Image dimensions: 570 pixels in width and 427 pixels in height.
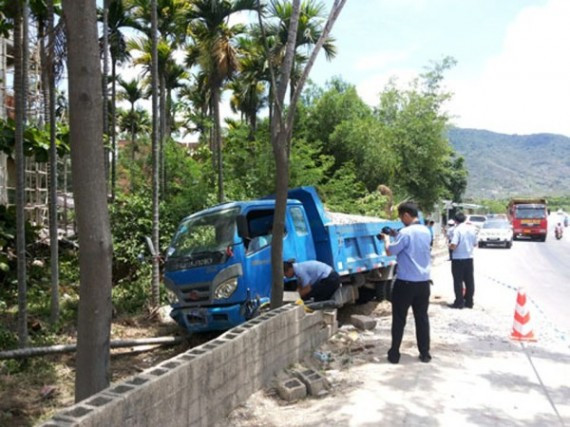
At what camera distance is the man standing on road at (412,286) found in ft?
20.5

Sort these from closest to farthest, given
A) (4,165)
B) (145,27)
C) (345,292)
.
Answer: (345,292) → (4,165) → (145,27)

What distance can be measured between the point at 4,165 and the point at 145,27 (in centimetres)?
568

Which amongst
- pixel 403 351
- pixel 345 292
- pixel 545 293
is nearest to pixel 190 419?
pixel 403 351

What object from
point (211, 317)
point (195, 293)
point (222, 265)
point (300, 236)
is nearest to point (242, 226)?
point (222, 265)

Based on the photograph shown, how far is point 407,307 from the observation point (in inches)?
248

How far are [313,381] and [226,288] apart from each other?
2.09 meters

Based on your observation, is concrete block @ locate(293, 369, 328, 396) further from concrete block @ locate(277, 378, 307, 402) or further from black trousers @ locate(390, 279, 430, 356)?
black trousers @ locate(390, 279, 430, 356)

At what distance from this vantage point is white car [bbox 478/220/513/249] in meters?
27.8

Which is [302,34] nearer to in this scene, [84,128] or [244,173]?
[244,173]

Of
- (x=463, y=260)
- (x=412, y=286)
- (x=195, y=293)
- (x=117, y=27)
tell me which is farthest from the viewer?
(x=117, y=27)

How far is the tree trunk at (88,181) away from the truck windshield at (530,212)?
34.3m

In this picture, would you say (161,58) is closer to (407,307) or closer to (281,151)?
(281,151)

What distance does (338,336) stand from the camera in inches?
301

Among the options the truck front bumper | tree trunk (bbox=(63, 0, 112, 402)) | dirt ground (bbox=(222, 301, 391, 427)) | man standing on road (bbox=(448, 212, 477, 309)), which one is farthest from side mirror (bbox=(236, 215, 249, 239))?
man standing on road (bbox=(448, 212, 477, 309))
